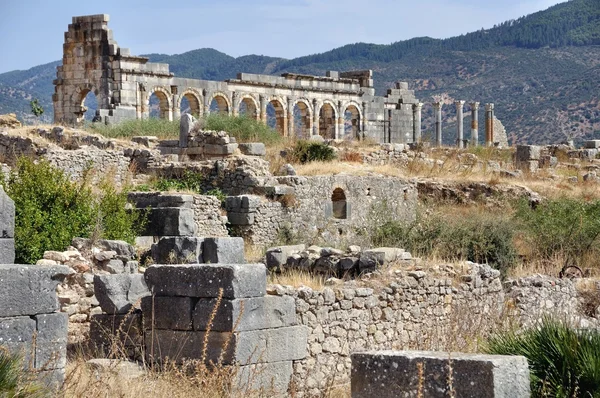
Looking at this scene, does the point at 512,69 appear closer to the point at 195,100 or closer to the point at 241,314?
the point at 195,100

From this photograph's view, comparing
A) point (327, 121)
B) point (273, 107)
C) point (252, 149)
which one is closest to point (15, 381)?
point (252, 149)

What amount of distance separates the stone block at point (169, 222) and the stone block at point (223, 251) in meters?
4.74

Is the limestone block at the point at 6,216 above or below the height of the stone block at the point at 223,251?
above

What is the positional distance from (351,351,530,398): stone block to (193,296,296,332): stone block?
8.84ft

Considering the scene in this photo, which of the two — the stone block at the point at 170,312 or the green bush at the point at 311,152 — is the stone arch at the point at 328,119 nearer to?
the green bush at the point at 311,152

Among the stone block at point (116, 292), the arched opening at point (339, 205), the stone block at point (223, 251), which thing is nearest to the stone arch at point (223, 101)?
the arched opening at point (339, 205)

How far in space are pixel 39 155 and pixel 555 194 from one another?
38.5ft

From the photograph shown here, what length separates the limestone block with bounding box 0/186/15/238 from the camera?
424 inches

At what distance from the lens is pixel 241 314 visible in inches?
377

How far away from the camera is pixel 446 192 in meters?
25.3

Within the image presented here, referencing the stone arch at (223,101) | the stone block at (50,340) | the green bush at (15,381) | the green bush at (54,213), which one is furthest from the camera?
the stone arch at (223,101)

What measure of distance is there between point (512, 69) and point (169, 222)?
83.1 metres

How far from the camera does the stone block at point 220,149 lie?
23.3 meters

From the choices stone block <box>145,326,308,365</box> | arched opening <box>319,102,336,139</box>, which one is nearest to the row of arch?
arched opening <box>319,102,336,139</box>
